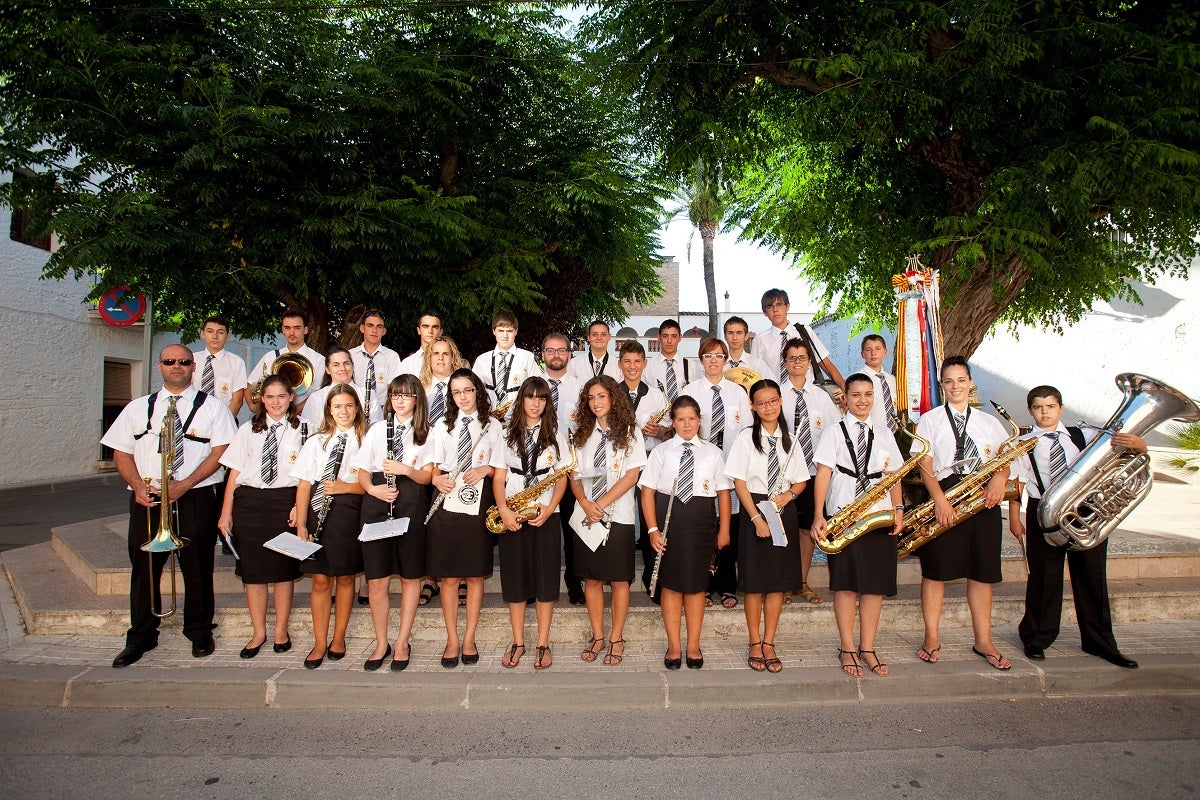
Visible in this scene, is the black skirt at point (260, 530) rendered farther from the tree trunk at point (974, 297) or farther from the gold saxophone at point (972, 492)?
the tree trunk at point (974, 297)

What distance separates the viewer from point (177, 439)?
487 centimetres

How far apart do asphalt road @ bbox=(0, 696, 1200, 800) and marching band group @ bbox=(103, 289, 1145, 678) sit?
0.53 m

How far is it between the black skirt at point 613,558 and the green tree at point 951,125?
4.86 metres

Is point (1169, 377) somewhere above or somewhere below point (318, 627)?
above

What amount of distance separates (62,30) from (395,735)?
7472 mm

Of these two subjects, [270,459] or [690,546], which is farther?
[270,459]

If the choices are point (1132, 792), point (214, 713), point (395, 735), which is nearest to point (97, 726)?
point (214, 713)

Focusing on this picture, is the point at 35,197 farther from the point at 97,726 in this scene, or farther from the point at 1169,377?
the point at 1169,377

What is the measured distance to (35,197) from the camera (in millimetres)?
7055

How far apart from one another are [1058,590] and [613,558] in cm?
318

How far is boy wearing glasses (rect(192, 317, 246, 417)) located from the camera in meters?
6.34

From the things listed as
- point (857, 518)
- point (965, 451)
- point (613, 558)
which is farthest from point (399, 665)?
point (965, 451)

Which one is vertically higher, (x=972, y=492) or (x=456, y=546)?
(x=972, y=492)

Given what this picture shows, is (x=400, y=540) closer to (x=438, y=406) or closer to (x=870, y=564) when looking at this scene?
(x=438, y=406)
